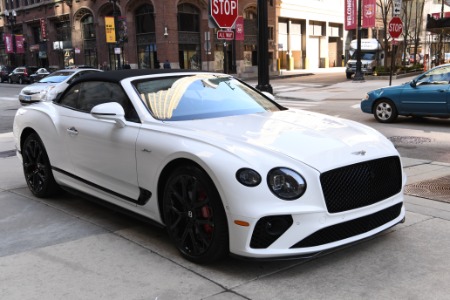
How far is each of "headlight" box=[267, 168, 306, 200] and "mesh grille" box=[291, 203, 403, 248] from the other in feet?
1.10

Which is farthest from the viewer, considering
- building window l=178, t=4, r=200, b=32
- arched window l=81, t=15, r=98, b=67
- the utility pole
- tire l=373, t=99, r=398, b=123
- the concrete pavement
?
arched window l=81, t=15, r=98, b=67

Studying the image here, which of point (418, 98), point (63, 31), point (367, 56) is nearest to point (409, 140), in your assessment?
point (418, 98)

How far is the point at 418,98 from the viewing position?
444 inches

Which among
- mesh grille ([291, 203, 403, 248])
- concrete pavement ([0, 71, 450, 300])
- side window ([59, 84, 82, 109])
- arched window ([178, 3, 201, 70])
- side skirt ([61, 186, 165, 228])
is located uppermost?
arched window ([178, 3, 201, 70])

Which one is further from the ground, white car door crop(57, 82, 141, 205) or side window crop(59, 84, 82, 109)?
side window crop(59, 84, 82, 109)

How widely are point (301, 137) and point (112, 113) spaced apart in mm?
1768

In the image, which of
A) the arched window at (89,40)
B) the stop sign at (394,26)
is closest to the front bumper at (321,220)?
the stop sign at (394,26)

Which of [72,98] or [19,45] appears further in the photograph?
[19,45]

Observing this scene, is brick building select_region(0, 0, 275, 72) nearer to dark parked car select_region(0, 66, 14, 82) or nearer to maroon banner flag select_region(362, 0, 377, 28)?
dark parked car select_region(0, 66, 14, 82)

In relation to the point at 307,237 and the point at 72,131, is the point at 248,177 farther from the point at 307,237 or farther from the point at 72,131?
the point at 72,131

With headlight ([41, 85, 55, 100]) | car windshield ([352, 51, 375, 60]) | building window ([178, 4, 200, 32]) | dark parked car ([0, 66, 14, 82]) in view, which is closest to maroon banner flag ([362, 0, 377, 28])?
car windshield ([352, 51, 375, 60])

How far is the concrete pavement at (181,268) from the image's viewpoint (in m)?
3.30

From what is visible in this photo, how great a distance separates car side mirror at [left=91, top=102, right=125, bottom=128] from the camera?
4352 millimetres

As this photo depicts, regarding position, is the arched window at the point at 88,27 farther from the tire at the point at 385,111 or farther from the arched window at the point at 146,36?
the tire at the point at 385,111
